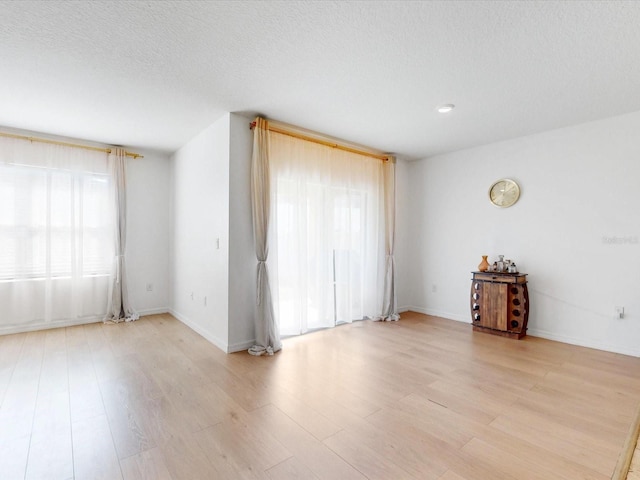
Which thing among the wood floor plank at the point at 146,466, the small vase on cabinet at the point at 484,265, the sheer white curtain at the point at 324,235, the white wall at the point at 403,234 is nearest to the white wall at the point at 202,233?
the sheer white curtain at the point at 324,235

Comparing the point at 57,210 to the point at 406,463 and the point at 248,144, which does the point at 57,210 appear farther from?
the point at 406,463

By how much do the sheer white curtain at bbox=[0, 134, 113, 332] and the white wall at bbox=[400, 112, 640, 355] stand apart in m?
5.17

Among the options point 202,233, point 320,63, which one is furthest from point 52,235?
point 320,63

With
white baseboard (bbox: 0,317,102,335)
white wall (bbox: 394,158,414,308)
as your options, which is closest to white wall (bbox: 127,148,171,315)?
white baseboard (bbox: 0,317,102,335)

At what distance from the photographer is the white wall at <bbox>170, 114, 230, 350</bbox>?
3.52 meters

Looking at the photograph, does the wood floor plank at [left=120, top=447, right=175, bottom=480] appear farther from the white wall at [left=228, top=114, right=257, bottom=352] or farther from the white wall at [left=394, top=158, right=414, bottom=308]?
the white wall at [left=394, top=158, right=414, bottom=308]

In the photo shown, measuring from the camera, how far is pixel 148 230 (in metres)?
4.96

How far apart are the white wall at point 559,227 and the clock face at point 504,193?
0.08 m

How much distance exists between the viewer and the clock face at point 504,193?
4.21 m

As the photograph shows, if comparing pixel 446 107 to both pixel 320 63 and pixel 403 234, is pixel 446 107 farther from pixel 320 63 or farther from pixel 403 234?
pixel 403 234

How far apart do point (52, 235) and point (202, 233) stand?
207 cm

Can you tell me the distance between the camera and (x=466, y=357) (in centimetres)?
327

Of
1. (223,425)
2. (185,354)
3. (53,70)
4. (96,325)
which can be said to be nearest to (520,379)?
(223,425)

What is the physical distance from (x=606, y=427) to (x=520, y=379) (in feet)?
2.34
